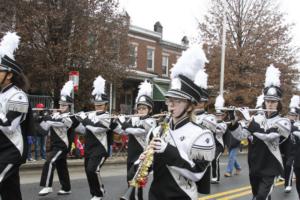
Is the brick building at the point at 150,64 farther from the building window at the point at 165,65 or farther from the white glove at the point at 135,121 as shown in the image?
the white glove at the point at 135,121

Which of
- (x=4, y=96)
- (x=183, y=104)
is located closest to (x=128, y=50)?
(x=4, y=96)

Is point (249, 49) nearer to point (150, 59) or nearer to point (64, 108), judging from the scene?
point (150, 59)

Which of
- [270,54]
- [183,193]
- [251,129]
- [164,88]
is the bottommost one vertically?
[183,193]

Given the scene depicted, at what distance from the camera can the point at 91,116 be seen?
8.49 meters

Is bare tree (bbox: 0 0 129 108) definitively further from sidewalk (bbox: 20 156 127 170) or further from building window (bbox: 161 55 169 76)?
building window (bbox: 161 55 169 76)

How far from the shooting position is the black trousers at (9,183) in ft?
16.7

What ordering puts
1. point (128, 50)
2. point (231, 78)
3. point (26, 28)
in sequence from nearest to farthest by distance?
point (26, 28) → point (128, 50) → point (231, 78)

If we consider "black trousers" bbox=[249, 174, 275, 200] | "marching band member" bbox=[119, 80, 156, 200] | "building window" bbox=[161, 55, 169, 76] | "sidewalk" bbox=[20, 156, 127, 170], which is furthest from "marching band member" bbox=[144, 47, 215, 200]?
"building window" bbox=[161, 55, 169, 76]

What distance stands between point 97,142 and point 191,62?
14.9 feet

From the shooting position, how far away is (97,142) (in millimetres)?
8305

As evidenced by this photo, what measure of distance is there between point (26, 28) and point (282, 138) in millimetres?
11087

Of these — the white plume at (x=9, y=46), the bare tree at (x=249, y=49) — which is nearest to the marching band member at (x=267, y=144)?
the white plume at (x=9, y=46)

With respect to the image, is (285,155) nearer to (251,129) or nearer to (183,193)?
(251,129)

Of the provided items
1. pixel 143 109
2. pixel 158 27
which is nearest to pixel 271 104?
pixel 143 109
